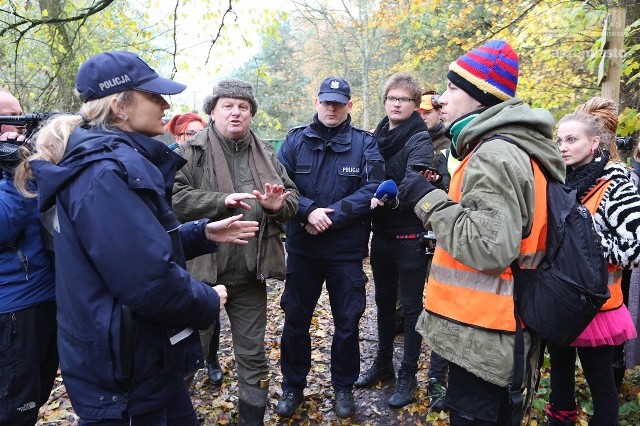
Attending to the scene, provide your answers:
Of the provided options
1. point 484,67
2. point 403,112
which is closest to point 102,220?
point 484,67

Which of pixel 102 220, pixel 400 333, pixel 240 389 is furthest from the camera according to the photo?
pixel 400 333

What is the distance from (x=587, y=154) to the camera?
315 cm

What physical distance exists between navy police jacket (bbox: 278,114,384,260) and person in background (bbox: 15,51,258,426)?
1.77 m

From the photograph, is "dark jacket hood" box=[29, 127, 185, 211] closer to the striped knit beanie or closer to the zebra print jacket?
the striped knit beanie

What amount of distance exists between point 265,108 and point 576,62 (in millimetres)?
17818

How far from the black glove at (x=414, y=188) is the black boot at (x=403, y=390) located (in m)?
2.04

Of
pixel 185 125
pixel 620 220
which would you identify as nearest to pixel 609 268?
pixel 620 220

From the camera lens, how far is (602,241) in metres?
2.87

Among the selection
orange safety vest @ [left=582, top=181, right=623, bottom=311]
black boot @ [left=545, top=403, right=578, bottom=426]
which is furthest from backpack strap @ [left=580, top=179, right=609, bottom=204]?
black boot @ [left=545, top=403, right=578, bottom=426]

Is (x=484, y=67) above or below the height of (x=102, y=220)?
above

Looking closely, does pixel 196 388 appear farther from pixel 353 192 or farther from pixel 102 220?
pixel 102 220

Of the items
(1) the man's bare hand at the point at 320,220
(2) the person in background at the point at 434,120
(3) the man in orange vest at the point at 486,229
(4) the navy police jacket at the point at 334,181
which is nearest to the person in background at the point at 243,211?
(1) the man's bare hand at the point at 320,220

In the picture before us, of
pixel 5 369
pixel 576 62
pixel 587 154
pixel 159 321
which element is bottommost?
pixel 5 369

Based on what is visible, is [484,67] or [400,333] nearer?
[484,67]
